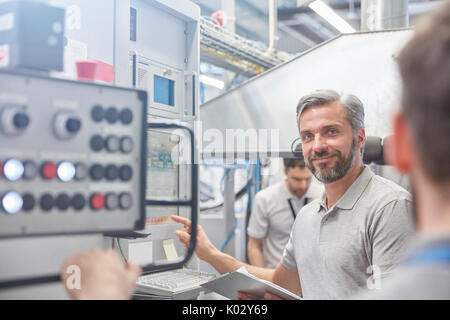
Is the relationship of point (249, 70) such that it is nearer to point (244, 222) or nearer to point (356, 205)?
point (244, 222)

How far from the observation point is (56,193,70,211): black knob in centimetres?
81

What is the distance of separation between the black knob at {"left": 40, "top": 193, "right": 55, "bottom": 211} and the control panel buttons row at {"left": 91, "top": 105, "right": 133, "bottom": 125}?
158 mm

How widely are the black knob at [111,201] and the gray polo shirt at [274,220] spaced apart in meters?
2.21

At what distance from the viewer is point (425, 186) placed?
2.02ft

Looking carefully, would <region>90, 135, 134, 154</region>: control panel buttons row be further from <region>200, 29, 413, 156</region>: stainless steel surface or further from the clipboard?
<region>200, 29, 413, 156</region>: stainless steel surface

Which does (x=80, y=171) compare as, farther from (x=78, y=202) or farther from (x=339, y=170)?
(x=339, y=170)

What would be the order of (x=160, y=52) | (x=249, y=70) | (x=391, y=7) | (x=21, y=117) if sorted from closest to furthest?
(x=21, y=117) < (x=160, y=52) < (x=391, y=7) < (x=249, y=70)

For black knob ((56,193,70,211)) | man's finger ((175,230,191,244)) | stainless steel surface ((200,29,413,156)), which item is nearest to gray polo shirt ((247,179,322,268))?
stainless steel surface ((200,29,413,156))

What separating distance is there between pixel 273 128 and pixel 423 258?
1.96 metres

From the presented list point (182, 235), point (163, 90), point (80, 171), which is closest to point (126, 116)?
point (80, 171)

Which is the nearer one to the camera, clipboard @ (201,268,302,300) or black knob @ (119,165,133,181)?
black knob @ (119,165,133,181)

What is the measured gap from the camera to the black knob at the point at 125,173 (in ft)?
2.88

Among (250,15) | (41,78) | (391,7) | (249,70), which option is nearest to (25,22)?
(41,78)

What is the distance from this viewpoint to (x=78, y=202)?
0.83 meters
